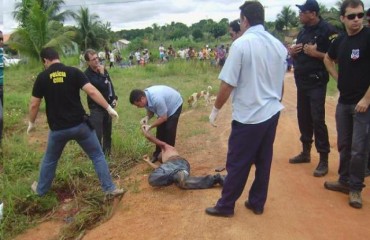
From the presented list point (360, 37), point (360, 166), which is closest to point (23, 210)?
point (360, 166)

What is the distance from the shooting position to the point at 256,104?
3279 millimetres

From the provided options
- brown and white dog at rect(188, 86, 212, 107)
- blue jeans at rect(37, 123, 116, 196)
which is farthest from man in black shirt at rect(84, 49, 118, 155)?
brown and white dog at rect(188, 86, 212, 107)

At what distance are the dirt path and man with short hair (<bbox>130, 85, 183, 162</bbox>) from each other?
54cm

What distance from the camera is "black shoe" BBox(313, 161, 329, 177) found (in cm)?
460

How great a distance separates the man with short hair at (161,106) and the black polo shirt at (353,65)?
2126 millimetres

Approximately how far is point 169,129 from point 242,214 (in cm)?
194

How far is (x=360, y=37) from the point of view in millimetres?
3723

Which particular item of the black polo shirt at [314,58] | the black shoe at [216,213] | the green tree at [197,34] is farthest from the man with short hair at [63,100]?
the green tree at [197,34]

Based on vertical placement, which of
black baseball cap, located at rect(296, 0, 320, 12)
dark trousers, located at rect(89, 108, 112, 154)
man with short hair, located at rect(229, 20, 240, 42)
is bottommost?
dark trousers, located at rect(89, 108, 112, 154)

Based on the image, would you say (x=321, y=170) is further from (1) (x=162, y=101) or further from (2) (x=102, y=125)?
(2) (x=102, y=125)

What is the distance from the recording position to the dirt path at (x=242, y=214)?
11.2 feet

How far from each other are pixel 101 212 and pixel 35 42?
16.2 m

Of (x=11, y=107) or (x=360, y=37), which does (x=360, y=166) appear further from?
(x=11, y=107)

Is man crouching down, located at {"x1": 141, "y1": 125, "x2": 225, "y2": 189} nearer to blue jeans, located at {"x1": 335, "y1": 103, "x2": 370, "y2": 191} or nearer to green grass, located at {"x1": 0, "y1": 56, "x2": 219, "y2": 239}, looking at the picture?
green grass, located at {"x1": 0, "y1": 56, "x2": 219, "y2": 239}
